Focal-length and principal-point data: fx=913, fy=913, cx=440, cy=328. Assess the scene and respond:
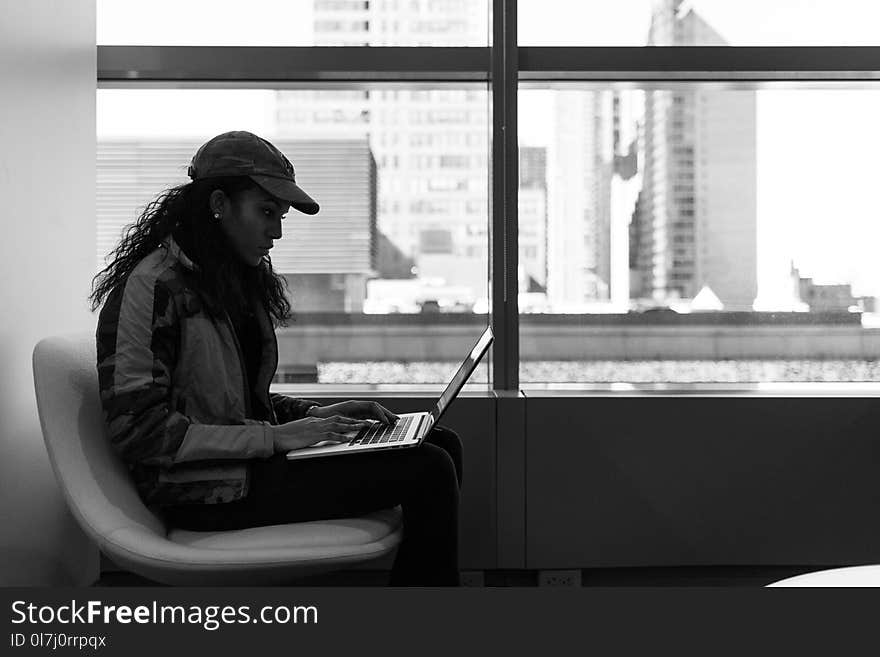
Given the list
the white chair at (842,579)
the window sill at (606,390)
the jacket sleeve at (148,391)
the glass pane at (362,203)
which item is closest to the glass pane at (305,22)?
the glass pane at (362,203)

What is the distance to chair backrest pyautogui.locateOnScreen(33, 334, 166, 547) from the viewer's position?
1667 millimetres

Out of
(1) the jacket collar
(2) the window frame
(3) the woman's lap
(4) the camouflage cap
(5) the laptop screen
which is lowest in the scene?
(3) the woman's lap

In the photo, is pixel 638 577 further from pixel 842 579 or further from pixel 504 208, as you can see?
pixel 842 579

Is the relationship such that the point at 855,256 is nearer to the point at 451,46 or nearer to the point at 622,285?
the point at 622,285

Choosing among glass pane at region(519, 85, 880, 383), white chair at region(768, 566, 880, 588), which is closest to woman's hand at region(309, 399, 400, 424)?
glass pane at region(519, 85, 880, 383)

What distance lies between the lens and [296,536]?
1.71 meters

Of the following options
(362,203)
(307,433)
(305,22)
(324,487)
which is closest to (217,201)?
(307,433)

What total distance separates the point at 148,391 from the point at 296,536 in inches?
15.0

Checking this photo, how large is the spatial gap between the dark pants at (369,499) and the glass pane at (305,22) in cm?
156

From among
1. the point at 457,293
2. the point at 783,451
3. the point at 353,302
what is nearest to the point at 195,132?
the point at 353,302

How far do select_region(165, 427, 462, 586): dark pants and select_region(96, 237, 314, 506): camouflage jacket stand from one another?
4cm

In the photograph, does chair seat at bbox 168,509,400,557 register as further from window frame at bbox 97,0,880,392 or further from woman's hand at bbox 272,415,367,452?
window frame at bbox 97,0,880,392

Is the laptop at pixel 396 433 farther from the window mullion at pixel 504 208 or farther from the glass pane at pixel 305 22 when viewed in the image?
the glass pane at pixel 305 22

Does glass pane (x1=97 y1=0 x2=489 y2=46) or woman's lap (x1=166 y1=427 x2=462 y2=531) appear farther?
glass pane (x1=97 y1=0 x2=489 y2=46)
